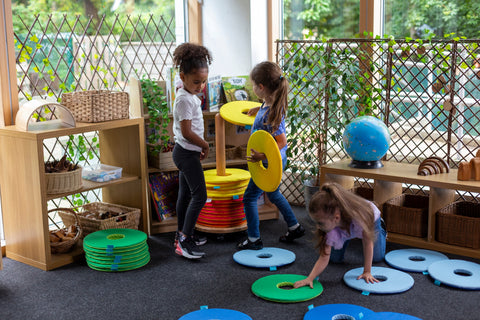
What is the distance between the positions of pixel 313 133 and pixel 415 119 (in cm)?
70

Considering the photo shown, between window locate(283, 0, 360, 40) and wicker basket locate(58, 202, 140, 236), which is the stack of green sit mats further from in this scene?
window locate(283, 0, 360, 40)

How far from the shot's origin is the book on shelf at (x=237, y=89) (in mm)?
3902

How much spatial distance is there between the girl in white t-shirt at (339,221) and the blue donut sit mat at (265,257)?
320 millimetres

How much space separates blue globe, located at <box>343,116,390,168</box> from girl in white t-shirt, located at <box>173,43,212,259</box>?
0.90 meters

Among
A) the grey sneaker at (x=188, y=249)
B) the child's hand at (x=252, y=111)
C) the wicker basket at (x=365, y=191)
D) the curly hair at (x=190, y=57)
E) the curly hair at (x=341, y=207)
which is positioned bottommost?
the grey sneaker at (x=188, y=249)

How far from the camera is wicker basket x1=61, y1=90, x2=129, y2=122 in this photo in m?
3.28

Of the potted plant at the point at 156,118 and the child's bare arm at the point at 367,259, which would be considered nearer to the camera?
the child's bare arm at the point at 367,259

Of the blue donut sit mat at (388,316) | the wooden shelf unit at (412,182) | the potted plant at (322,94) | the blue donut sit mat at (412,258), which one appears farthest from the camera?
the potted plant at (322,94)

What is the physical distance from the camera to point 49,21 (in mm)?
3395

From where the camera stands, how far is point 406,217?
11.3ft

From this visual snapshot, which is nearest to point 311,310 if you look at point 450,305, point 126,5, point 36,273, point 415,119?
point 450,305

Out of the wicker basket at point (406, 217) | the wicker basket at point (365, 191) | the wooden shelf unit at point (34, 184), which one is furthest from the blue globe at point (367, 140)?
the wooden shelf unit at point (34, 184)

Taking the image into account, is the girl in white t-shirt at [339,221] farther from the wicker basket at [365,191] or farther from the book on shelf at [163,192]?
the book on shelf at [163,192]

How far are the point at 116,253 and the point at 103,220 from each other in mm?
377
